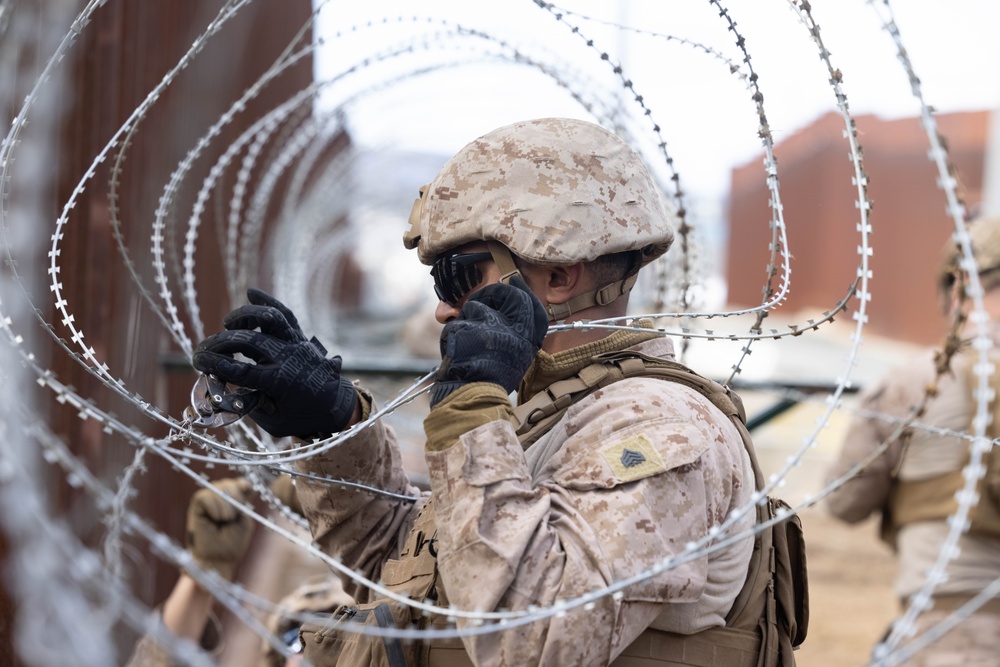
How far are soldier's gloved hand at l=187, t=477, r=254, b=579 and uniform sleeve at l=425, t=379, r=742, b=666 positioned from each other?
6.58ft

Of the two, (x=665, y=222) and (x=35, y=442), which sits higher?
(x=665, y=222)

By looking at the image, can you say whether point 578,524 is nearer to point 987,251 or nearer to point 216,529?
point 216,529

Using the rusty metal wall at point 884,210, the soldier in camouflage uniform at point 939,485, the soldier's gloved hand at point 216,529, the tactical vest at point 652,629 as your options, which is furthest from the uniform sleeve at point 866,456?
the rusty metal wall at point 884,210

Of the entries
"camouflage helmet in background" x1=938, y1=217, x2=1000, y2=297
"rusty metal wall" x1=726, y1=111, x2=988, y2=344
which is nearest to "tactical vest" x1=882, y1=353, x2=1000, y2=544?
"camouflage helmet in background" x1=938, y1=217, x2=1000, y2=297

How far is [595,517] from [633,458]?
125 mm

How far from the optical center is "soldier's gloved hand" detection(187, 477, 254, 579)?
364 centimetres

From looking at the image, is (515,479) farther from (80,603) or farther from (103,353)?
(103,353)

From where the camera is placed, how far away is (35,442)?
115 inches

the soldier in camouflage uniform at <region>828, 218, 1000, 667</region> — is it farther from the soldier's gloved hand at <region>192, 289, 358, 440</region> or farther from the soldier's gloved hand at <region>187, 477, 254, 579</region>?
the soldier's gloved hand at <region>187, 477, 254, 579</region>

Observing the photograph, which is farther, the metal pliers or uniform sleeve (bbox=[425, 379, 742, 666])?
the metal pliers

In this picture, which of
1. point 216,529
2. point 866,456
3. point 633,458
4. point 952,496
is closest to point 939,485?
point 952,496

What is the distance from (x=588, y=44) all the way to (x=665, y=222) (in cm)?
A: 41

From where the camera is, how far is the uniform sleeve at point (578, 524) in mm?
1708

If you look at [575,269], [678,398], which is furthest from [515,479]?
[575,269]
